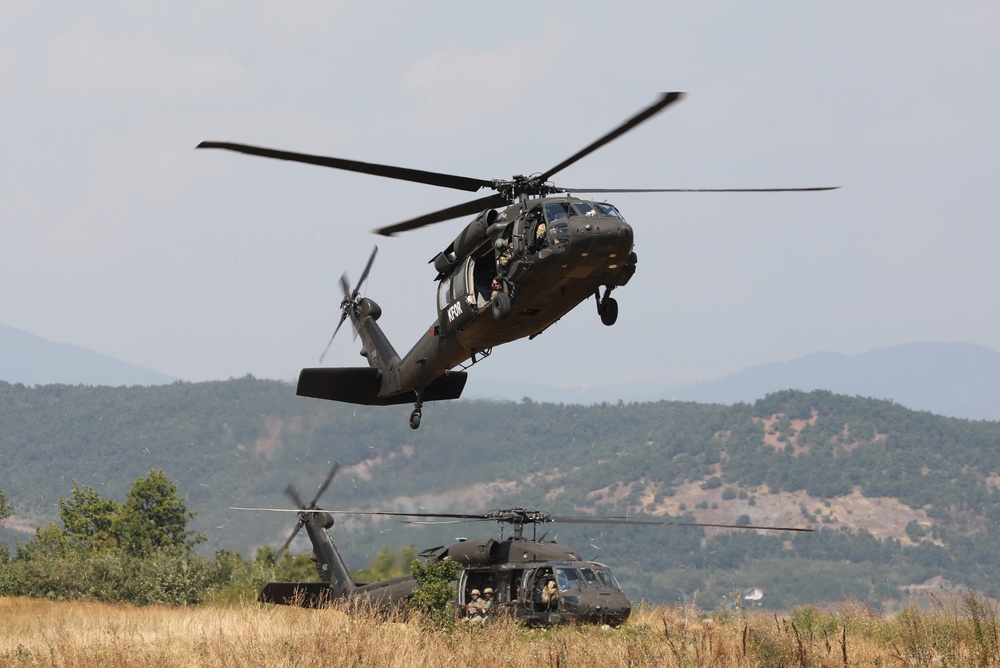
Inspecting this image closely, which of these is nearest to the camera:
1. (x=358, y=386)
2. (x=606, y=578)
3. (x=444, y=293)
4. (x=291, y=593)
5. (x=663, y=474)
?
(x=606, y=578)

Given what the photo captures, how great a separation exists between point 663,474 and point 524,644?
Result: 160796mm

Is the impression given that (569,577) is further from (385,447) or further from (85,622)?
(385,447)

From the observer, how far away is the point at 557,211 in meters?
15.8

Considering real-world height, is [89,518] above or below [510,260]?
below

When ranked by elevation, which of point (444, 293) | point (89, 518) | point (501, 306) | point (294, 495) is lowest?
point (89, 518)

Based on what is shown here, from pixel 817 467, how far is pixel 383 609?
6797 inches

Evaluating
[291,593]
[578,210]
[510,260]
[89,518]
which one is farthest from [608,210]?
[89,518]

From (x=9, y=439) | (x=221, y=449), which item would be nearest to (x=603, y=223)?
(x=221, y=449)

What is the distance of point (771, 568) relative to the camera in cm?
14625

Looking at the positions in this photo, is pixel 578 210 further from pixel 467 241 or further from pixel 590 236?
pixel 467 241

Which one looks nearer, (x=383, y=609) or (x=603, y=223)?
(x=603, y=223)

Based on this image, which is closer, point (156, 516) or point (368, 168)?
point (368, 168)

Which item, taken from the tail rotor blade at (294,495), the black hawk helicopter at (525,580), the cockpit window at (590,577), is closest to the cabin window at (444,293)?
the black hawk helicopter at (525,580)

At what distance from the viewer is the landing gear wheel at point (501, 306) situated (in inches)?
658
